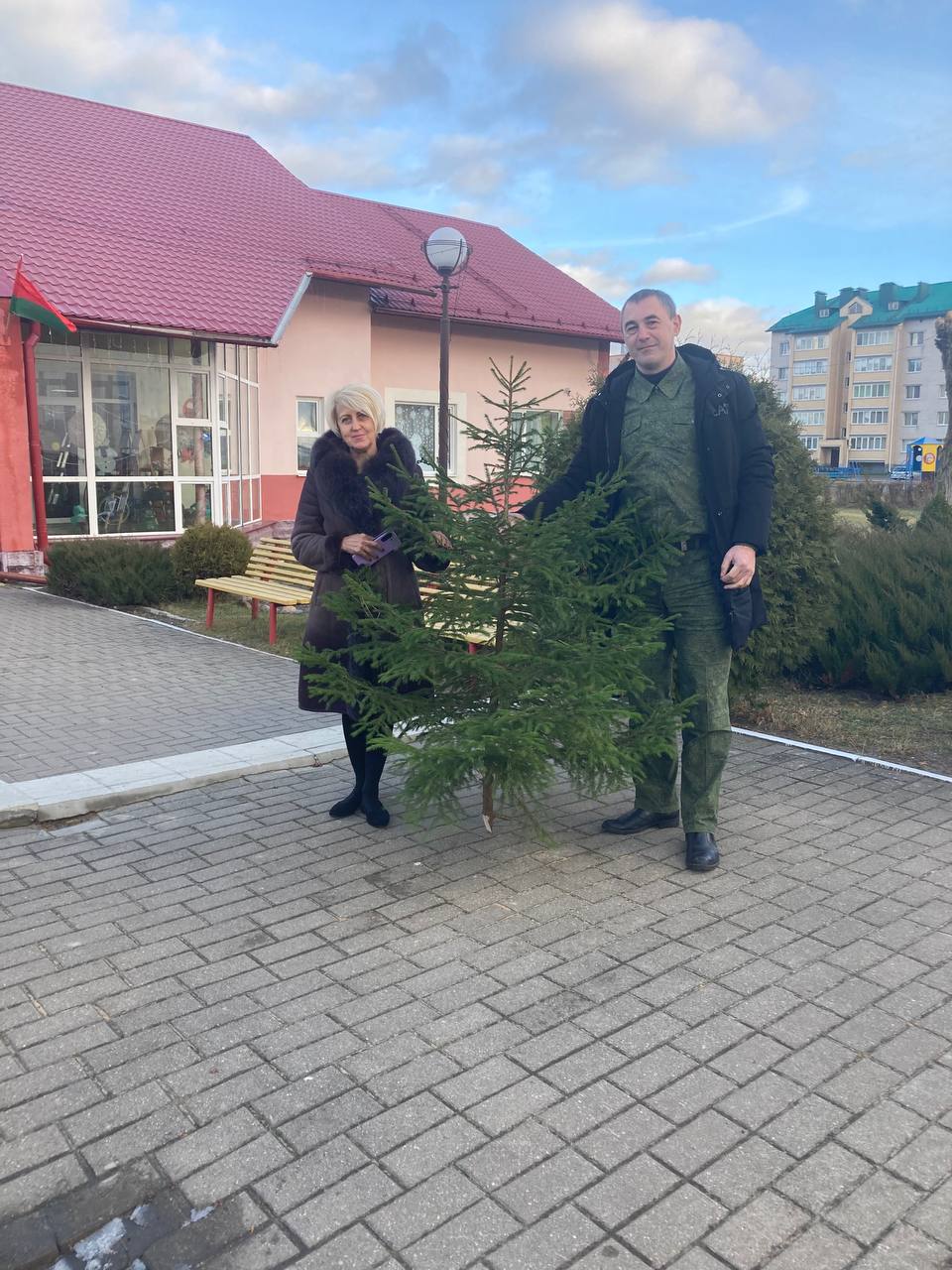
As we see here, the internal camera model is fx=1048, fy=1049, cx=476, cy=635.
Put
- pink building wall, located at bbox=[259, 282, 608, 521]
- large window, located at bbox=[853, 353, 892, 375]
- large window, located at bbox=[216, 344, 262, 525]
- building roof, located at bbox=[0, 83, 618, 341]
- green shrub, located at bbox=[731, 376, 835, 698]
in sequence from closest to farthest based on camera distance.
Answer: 1. green shrub, located at bbox=[731, 376, 835, 698]
2. building roof, located at bbox=[0, 83, 618, 341]
3. large window, located at bbox=[216, 344, 262, 525]
4. pink building wall, located at bbox=[259, 282, 608, 521]
5. large window, located at bbox=[853, 353, 892, 375]

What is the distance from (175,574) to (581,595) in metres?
9.35

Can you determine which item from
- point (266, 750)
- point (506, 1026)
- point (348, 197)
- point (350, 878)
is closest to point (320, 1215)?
point (506, 1026)

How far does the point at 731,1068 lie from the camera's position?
288cm

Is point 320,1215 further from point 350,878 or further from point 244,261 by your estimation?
point 244,261

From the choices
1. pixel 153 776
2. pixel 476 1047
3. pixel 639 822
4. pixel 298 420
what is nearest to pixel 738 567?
pixel 639 822

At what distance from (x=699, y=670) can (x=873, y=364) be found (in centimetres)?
9745

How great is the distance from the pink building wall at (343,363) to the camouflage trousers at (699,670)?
43.6ft

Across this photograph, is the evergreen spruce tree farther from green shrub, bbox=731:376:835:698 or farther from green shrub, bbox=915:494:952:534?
green shrub, bbox=915:494:952:534

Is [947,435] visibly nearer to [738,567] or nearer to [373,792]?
[738,567]

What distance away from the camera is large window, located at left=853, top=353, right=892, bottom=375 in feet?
299

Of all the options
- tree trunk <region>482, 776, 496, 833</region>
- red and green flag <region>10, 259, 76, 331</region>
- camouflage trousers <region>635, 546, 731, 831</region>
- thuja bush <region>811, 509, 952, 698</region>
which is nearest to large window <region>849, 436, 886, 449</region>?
red and green flag <region>10, 259, 76, 331</region>

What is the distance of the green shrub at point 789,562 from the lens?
6344 millimetres

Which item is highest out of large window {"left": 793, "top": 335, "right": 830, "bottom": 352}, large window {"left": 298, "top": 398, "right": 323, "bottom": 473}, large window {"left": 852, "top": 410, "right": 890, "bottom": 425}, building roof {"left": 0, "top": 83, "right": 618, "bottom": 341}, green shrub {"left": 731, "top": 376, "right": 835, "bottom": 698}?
large window {"left": 793, "top": 335, "right": 830, "bottom": 352}

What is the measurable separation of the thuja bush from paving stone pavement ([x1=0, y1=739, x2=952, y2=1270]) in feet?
9.67
